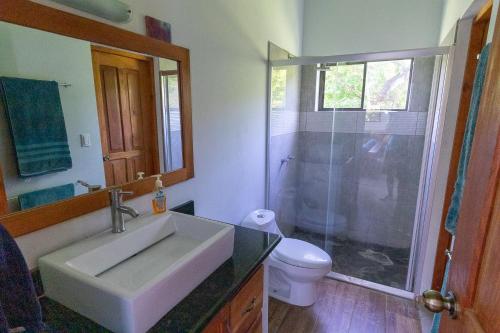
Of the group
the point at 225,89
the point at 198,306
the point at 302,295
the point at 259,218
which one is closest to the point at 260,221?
the point at 259,218

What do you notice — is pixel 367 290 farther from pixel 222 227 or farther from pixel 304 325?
pixel 222 227

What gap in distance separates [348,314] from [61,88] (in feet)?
7.16

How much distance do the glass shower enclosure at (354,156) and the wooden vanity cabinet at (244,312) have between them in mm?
1417

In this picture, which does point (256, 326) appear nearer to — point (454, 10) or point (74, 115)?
point (74, 115)

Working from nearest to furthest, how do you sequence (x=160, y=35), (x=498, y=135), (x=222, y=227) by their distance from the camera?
(x=498, y=135) → (x=222, y=227) → (x=160, y=35)

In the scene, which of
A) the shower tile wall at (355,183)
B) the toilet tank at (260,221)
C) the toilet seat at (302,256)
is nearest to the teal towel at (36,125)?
the toilet tank at (260,221)

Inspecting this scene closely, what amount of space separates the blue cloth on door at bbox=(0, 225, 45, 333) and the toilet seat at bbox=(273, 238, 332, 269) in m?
1.54

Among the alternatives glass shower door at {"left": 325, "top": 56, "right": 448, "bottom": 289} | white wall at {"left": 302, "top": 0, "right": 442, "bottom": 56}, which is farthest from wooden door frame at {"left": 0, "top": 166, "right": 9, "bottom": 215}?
white wall at {"left": 302, "top": 0, "right": 442, "bottom": 56}

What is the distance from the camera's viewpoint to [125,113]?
3.92ft

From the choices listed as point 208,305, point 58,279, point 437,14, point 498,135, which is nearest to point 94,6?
point 58,279

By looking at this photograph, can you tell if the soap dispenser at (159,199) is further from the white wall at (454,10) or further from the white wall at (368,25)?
the white wall at (368,25)

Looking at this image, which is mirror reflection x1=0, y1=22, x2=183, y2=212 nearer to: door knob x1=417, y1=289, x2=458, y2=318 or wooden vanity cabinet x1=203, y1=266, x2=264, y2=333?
wooden vanity cabinet x1=203, y1=266, x2=264, y2=333

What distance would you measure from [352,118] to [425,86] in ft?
2.04

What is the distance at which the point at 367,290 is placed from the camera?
2.24m
